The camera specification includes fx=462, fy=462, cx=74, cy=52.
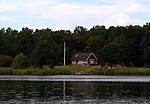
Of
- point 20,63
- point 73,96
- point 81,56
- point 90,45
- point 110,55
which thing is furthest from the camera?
point 90,45

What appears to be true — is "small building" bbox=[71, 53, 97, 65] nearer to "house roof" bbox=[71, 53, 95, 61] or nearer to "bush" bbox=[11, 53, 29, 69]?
"house roof" bbox=[71, 53, 95, 61]

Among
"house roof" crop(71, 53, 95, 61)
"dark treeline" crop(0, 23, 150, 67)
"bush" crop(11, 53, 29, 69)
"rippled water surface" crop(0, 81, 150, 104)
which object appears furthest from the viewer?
"house roof" crop(71, 53, 95, 61)

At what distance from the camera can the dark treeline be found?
394 feet

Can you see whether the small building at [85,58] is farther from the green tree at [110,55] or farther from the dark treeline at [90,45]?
the green tree at [110,55]

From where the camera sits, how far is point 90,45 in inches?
6265

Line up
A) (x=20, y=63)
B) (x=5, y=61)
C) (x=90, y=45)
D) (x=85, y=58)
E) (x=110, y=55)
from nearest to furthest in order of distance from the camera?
(x=20, y=63) → (x=110, y=55) → (x=5, y=61) → (x=85, y=58) → (x=90, y=45)

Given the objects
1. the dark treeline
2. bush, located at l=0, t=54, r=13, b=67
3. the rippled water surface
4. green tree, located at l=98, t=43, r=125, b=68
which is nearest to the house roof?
the dark treeline

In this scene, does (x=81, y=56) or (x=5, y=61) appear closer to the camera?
(x=5, y=61)

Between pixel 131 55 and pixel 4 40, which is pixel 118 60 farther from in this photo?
pixel 4 40

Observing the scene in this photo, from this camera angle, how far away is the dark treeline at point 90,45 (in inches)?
4727

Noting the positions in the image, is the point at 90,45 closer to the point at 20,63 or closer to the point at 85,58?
the point at 85,58

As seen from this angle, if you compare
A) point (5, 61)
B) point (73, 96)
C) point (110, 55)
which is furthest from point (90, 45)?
point (73, 96)

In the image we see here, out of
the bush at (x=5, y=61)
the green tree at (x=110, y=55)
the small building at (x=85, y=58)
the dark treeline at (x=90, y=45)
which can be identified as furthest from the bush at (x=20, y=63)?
the small building at (x=85, y=58)

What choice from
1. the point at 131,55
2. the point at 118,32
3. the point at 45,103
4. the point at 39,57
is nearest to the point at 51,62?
the point at 39,57
